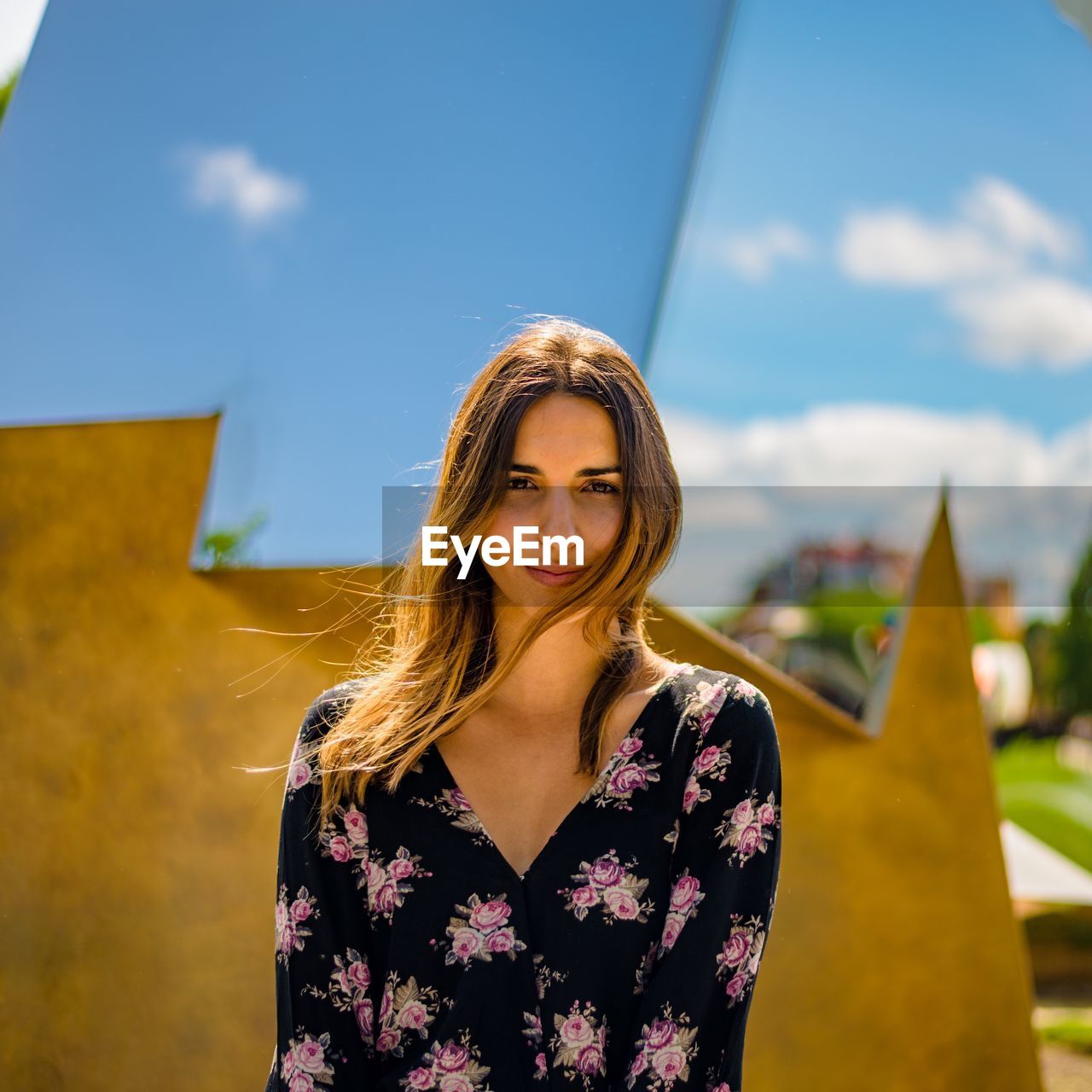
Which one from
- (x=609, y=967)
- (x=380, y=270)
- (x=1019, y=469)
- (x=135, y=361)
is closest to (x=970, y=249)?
(x=1019, y=469)

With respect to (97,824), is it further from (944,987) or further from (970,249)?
(970,249)

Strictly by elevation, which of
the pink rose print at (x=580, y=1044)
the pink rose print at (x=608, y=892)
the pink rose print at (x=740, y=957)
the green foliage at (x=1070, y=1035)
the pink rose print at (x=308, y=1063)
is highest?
the pink rose print at (x=608, y=892)

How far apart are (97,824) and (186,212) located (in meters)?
1.21

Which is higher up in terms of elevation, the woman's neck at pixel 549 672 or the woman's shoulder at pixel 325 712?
the woman's neck at pixel 549 672

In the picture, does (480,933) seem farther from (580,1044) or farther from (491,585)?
(491,585)

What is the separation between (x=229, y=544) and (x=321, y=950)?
96 centimetres

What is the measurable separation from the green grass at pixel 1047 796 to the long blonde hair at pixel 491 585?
17.2ft

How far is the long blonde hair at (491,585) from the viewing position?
1.68 meters

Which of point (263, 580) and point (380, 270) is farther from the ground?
point (380, 270)

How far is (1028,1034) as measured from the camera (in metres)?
2.44

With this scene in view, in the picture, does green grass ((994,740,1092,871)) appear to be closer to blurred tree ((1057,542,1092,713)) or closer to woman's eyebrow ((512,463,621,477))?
blurred tree ((1057,542,1092,713))

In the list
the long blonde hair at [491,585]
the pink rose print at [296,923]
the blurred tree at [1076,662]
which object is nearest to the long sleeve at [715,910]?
the long blonde hair at [491,585]

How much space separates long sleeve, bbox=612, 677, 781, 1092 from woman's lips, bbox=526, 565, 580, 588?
0.86ft

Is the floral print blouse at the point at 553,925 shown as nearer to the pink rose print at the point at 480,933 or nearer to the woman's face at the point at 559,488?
the pink rose print at the point at 480,933
